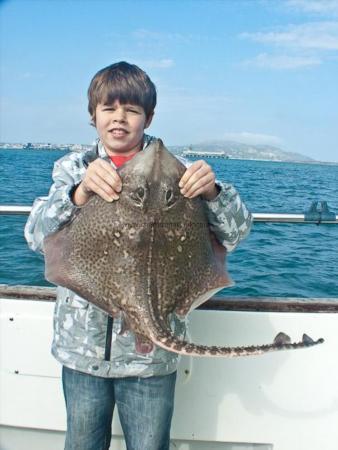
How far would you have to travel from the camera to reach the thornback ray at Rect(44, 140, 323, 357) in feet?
6.50

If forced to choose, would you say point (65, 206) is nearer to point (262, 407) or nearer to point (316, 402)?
point (262, 407)

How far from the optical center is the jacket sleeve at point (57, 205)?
2.16 m

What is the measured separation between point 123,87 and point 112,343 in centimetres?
134

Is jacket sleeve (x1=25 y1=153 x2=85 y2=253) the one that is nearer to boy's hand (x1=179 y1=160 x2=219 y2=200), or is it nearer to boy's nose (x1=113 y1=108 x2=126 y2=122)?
boy's nose (x1=113 y1=108 x2=126 y2=122)

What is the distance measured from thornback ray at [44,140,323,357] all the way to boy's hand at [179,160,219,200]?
0.12ft

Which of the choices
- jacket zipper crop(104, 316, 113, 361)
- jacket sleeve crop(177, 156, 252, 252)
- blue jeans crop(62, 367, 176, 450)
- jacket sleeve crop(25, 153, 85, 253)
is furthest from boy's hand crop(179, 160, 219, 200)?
blue jeans crop(62, 367, 176, 450)

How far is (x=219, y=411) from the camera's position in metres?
3.19

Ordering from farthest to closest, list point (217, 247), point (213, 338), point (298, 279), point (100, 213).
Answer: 1. point (298, 279)
2. point (213, 338)
3. point (217, 247)
4. point (100, 213)

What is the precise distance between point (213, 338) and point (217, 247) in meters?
1.03

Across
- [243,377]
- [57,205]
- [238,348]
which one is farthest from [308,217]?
[57,205]

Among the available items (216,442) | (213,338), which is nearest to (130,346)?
(213,338)

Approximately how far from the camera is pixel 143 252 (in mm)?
1987

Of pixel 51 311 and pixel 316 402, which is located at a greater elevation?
pixel 51 311

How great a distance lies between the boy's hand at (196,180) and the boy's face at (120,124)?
0.55 m
